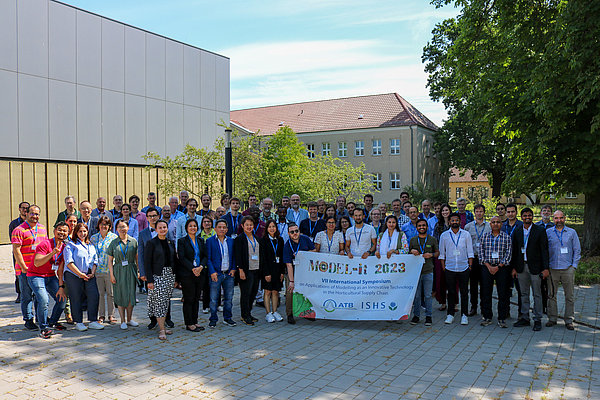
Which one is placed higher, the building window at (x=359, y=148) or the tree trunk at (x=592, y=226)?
the building window at (x=359, y=148)

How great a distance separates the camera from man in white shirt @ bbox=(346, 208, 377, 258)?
9023mm

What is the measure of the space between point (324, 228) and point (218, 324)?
2883mm

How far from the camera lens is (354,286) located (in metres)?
8.77

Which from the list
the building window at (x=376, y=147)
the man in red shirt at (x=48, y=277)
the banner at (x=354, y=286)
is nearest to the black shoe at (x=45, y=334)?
the man in red shirt at (x=48, y=277)

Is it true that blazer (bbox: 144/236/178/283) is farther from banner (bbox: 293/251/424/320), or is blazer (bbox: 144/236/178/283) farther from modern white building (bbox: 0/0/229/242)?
modern white building (bbox: 0/0/229/242)

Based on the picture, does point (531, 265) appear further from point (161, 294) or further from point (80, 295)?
point (80, 295)

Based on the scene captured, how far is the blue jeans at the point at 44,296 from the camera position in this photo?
7812 millimetres

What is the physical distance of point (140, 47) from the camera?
2798 centimetres

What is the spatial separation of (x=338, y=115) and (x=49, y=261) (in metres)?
50.2

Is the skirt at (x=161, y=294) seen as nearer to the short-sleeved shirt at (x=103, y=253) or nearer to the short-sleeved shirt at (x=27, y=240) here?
the short-sleeved shirt at (x=103, y=253)

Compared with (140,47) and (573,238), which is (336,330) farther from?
(140,47)

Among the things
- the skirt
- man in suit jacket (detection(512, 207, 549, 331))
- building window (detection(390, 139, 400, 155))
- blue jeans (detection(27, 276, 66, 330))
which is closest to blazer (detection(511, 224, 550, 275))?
man in suit jacket (detection(512, 207, 549, 331))

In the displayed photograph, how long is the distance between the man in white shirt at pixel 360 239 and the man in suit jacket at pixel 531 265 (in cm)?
247

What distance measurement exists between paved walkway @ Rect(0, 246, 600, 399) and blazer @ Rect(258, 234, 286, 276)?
94 cm
